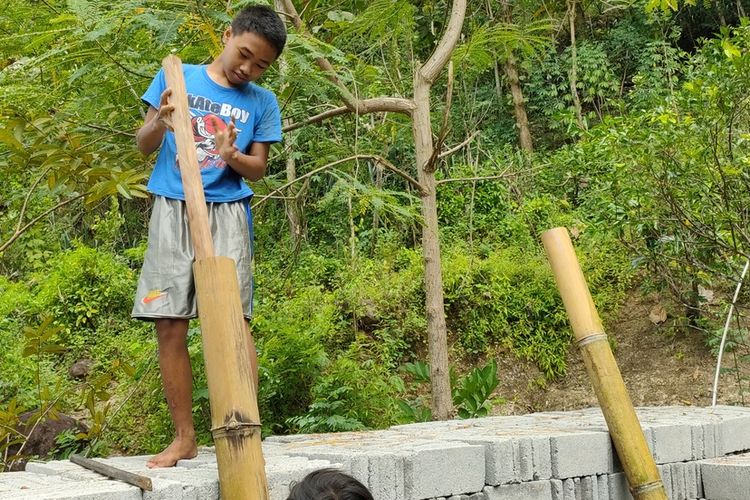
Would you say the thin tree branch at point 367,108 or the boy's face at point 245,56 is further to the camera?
the thin tree branch at point 367,108

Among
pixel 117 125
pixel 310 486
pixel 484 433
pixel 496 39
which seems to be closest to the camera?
pixel 310 486

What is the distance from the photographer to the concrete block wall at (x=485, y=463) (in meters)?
2.33

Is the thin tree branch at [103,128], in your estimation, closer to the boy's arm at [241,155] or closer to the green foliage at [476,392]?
the boy's arm at [241,155]

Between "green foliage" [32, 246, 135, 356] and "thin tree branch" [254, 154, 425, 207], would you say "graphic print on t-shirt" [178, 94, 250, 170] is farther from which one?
"green foliage" [32, 246, 135, 356]

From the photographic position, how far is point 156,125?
107 inches

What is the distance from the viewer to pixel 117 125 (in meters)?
4.80

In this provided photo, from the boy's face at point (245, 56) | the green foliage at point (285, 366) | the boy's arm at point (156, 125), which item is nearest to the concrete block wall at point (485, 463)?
the boy's arm at point (156, 125)

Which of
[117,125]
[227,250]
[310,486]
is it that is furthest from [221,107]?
[117,125]

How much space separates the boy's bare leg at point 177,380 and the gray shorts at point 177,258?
61 millimetres

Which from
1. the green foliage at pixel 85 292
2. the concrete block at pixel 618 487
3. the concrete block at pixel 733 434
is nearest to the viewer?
the concrete block at pixel 618 487

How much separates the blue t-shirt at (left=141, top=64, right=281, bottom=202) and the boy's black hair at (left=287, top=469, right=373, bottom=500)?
3.94 feet

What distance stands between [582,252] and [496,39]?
4443 mm

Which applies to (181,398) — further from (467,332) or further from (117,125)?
(467,332)

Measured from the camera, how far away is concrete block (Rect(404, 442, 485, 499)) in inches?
106
